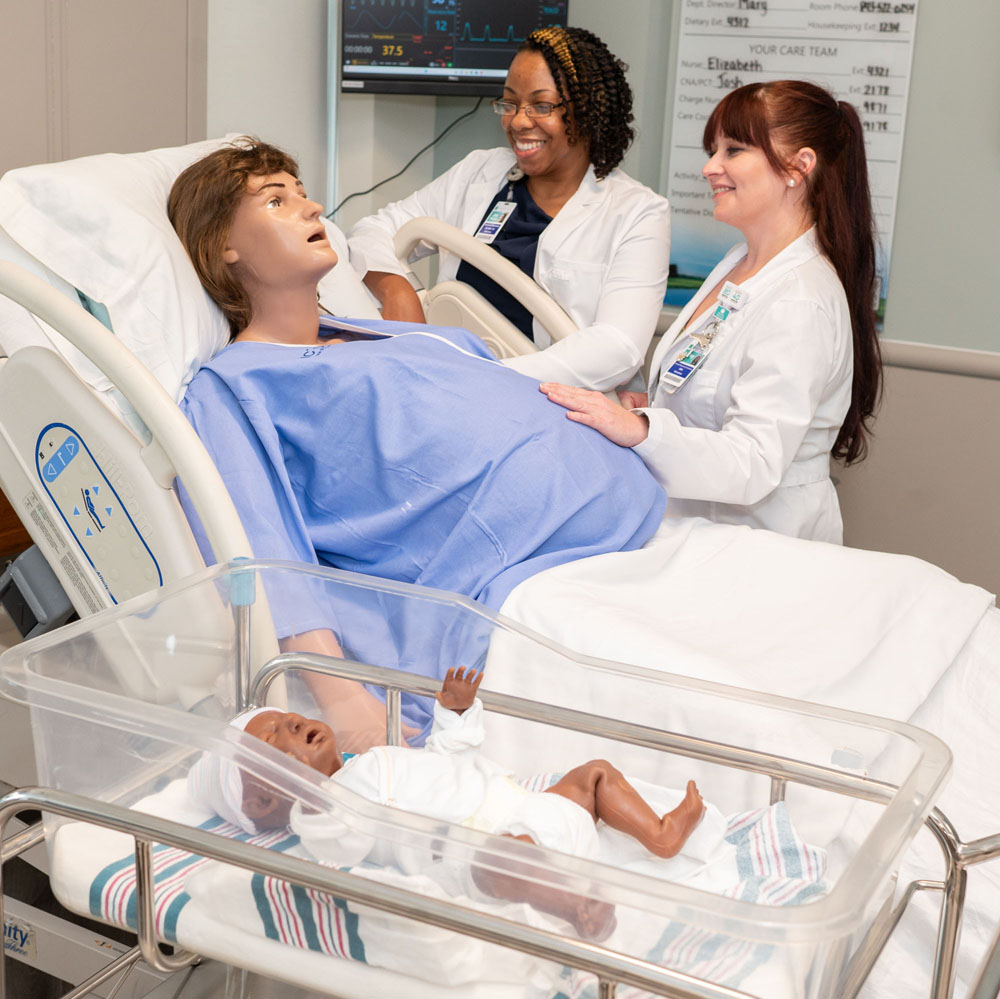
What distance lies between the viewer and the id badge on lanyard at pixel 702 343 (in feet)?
7.44

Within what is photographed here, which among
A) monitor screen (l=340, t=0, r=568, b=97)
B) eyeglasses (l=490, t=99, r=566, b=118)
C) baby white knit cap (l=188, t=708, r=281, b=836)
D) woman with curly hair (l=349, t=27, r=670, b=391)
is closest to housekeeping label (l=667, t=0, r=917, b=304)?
monitor screen (l=340, t=0, r=568, b=97)

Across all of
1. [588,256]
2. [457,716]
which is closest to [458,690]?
[457,716]

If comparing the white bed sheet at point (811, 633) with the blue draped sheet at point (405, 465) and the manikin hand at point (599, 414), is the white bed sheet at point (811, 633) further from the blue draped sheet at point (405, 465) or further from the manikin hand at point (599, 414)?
the manikin hand at point (599, 414)

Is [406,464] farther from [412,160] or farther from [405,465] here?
Result: [412,160]

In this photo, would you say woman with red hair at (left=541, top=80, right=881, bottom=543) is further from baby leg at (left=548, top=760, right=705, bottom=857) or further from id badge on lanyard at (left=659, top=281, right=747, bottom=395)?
baby leg at (left=548, top=760, right=705, bottom=857)

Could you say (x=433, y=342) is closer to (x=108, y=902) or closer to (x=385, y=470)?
(x=385, y=470)

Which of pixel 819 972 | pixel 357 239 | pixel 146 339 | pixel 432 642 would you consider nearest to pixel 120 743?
pixel 432 642

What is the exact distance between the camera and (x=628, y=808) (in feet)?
3.24

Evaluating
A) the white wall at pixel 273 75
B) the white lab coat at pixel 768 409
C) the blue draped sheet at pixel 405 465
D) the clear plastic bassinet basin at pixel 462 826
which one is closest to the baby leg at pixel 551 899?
the clear plastic bassinet basin at pixel 462 826

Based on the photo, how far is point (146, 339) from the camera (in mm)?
1781

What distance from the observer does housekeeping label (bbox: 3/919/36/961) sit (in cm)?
179

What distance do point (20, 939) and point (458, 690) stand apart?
115 cm

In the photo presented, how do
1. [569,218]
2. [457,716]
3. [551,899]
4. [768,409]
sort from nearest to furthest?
[551,899] < [457,716] < [768,409] < [569,218]

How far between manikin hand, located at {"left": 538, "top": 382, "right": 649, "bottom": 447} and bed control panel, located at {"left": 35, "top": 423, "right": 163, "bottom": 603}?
0.74 m
